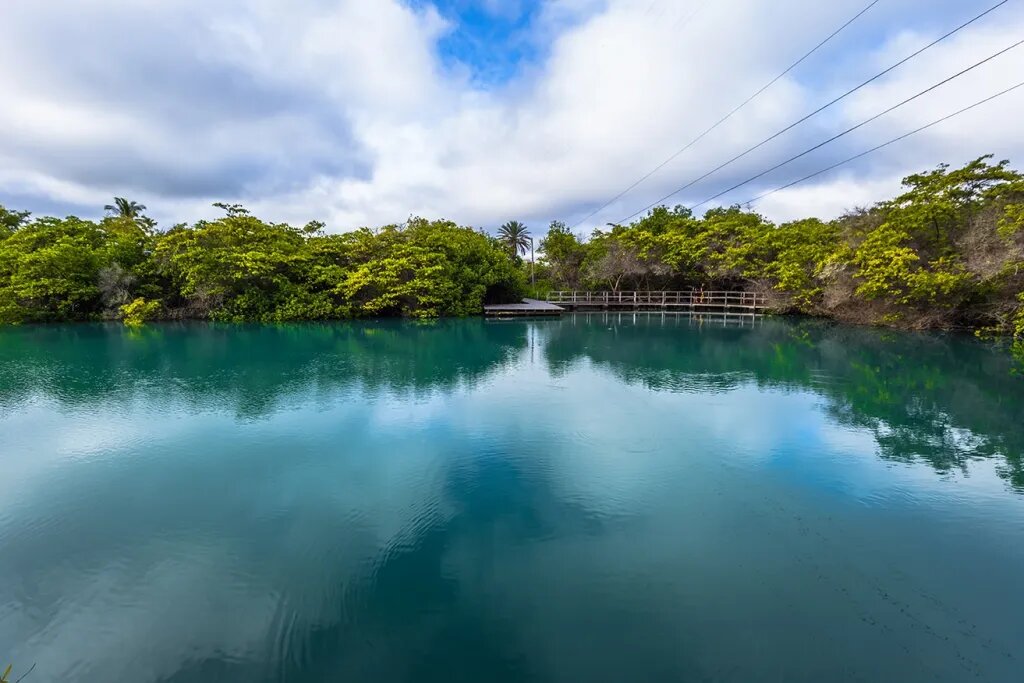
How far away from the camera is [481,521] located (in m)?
5.48

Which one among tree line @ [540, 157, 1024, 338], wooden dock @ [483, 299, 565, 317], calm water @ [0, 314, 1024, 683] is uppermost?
tree line @ [540, 157, 1024, 338]

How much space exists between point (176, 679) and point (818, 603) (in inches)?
202

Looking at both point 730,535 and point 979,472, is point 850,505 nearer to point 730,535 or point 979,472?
point 730,535

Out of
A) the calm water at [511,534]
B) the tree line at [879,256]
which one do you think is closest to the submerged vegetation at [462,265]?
the tree line at [879,256]

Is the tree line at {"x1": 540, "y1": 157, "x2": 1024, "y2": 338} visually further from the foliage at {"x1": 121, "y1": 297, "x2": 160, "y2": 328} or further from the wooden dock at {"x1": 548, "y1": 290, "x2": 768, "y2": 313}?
the foliage at {"x1": 121, "y1": 297, "x2": 160, "y2": 328}

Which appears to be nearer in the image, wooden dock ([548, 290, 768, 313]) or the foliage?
the foliage

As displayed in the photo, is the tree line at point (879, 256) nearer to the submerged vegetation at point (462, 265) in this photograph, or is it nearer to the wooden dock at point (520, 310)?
the submerged vegetation at point (462, 265)

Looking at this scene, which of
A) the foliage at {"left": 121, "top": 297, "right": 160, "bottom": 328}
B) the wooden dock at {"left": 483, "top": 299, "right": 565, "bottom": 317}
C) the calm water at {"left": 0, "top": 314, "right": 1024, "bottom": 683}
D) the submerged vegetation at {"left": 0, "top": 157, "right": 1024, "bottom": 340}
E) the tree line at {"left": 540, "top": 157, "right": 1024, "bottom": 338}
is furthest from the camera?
the wooden dock at {"left": 483, "top": 299, "right": 565, "bottom": 317}

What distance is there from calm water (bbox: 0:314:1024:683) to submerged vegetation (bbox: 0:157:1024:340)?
1120 cm

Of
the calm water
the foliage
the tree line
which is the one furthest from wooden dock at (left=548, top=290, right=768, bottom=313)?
the foliage

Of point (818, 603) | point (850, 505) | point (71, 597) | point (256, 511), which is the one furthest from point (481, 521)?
point (850, 505)

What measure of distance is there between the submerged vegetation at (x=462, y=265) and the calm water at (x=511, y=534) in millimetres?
11202

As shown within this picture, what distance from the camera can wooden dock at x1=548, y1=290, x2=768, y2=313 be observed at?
32.4m

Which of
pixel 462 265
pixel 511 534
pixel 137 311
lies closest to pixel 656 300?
pixel 462 265
